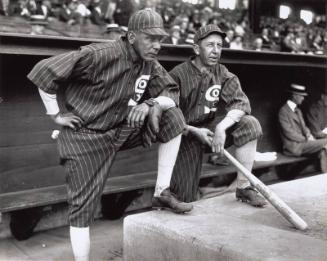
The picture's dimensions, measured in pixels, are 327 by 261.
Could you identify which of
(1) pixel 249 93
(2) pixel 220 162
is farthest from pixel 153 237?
(1) pixel 249 93

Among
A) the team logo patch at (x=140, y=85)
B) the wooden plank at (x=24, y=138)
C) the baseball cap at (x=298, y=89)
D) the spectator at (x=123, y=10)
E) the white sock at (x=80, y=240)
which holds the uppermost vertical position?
the spectator at (x=123, y=10)

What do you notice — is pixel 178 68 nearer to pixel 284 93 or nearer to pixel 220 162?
pixel 220 162

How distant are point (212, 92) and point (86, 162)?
1.16 meters

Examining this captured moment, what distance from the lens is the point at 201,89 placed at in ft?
11.0

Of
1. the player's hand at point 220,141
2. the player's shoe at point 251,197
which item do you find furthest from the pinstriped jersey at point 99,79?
the player's shoe at point 251,197

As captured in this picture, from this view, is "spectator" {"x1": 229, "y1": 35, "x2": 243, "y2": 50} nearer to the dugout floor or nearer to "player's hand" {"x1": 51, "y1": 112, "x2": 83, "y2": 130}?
the dugout floor

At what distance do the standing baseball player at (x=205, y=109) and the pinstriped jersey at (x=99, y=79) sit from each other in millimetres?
537

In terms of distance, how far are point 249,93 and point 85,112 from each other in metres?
3.88

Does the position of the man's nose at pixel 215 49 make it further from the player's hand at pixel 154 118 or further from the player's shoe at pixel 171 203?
the player's shoe at pixel 171 203

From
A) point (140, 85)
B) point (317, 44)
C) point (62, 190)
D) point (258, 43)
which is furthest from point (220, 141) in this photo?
point (317, 44)

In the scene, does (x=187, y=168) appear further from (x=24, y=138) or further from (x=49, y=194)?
(x=24, y=138)

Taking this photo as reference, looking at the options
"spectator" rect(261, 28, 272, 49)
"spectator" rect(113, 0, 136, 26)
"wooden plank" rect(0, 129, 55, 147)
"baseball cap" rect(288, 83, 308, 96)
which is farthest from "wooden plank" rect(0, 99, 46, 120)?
"spectator" rect(261, 28, 272, 49)

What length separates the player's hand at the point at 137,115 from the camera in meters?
2.64

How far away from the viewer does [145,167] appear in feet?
16.6
